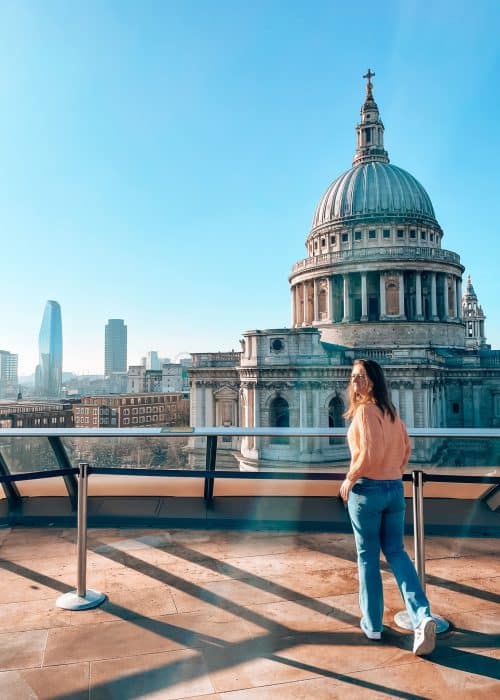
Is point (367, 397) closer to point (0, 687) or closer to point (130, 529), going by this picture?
point (0, 687)

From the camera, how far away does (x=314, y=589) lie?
4625 millimetres

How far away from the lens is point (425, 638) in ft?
11.3

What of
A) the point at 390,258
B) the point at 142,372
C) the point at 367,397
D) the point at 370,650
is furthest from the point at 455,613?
the point at 142,372

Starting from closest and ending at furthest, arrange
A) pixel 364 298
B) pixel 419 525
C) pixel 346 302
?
pixel 419 525, pixel 364 298, pixel 346 302

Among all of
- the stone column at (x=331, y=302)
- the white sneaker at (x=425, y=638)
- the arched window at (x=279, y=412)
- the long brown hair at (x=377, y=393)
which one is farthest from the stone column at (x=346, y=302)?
the white sneaker at (x=425, y=638)

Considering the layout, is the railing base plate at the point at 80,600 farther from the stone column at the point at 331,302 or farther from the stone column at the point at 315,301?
the stone column at the point at 315,301

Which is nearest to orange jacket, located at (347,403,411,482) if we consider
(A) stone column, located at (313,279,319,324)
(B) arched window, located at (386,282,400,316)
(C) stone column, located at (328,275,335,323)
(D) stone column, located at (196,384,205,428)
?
(D) stone column, located at (196,384,205,428)

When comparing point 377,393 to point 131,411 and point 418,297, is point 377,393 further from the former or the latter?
point 131,411

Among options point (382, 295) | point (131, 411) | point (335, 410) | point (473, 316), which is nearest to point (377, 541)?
point (335, 410)

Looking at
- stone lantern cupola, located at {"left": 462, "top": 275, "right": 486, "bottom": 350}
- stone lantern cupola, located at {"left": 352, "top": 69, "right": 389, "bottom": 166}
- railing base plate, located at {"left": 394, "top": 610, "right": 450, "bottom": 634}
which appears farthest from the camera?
stone lantern cupola, located at {"left": 462, "top": 275, "right": 486, "bottom": 350}

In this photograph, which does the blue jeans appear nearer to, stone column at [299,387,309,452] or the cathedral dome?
stone column at [299,387,309,452]

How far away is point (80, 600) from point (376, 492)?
2522 millimetres

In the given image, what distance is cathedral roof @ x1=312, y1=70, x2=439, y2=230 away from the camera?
2153 inches

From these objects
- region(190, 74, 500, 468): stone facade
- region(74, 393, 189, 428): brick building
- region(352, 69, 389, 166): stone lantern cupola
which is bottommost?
region(74, 393, 189, 428): brick building
